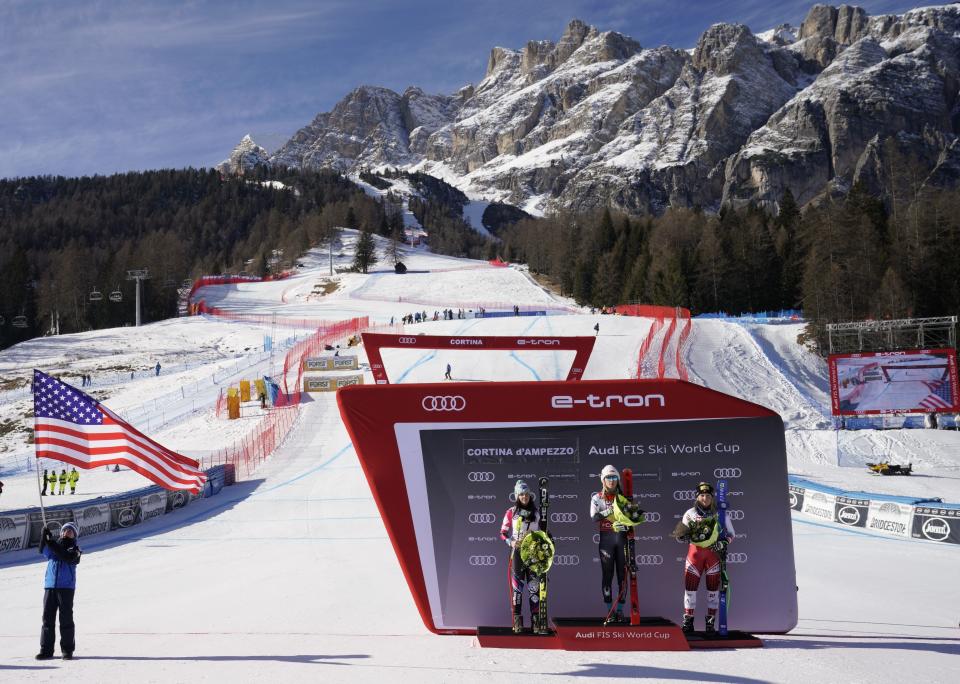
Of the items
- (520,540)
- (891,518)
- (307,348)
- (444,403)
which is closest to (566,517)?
(520,540)

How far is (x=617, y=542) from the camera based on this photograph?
6348 mm

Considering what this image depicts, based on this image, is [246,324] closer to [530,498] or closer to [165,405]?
[165,405]

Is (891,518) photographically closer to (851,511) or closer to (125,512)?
(851,511)

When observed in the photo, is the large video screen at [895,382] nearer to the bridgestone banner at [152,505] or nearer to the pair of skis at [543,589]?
the bridgestone banner at [152,505]

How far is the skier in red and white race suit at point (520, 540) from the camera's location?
6184 mm

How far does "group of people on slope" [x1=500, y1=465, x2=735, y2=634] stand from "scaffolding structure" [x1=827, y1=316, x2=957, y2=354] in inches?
1013

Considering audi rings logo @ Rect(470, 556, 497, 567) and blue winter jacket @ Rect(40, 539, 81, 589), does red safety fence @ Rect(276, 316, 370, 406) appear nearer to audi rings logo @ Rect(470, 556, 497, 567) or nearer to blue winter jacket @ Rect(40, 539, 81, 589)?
blue winter jacket @ Rect(40, 539, 81, 589)

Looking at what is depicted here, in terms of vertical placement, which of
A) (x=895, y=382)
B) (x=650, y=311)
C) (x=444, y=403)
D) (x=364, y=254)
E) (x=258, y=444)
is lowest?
(x=258, y=444)

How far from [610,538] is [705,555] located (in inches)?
32.6

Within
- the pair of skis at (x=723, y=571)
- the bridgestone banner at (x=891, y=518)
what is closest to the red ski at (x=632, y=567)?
the pair of skis at (x=723, y=571)

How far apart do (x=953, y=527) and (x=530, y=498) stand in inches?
494

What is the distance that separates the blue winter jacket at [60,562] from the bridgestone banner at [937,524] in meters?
15.5

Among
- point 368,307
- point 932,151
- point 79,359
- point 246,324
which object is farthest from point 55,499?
point 932,151

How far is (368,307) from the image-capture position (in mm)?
73375
